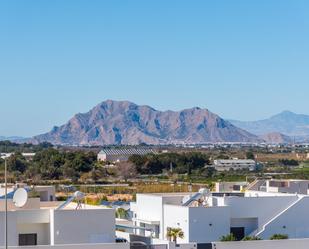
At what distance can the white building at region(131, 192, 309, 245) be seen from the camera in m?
32.6

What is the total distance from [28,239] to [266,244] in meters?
7.48

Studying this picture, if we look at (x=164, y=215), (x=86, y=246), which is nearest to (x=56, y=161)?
(x=164, y=215)

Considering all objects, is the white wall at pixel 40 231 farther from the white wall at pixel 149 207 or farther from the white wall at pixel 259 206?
the white wall at pixel 259 206

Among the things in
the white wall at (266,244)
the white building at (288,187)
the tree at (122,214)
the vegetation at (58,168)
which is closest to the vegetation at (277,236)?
the white wall at (266,244)

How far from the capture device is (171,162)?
113 meters

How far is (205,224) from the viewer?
32.6 metres

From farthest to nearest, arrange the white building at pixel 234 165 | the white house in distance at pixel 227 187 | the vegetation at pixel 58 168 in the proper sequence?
the white building at pixel 234 165 < the vegetation at pixel 58 168 < the white house in distance at pixel 227 187

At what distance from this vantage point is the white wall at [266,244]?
2927cm

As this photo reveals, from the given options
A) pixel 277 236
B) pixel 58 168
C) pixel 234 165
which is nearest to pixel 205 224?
pixel 277 236

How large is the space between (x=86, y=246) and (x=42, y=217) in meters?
2.22

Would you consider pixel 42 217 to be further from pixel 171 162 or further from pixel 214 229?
pixel 171 162

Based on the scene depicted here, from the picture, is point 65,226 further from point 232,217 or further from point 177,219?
point 232,217

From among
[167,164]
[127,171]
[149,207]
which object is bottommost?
[149,207]

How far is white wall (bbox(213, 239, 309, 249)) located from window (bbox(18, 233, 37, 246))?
5639mm
